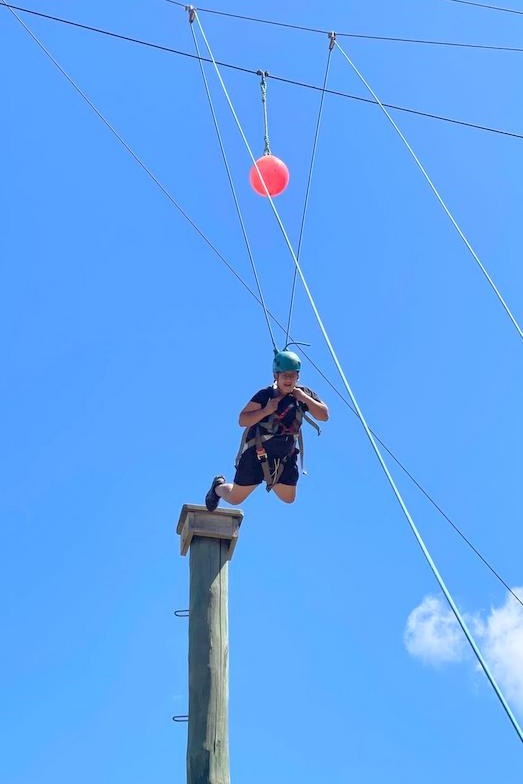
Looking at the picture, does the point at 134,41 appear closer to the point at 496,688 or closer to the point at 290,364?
the point at 290,364

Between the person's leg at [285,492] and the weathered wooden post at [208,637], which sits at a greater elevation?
the person's leg at [285,492]

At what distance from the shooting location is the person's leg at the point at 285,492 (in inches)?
199

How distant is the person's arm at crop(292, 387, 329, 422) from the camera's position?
186 inches

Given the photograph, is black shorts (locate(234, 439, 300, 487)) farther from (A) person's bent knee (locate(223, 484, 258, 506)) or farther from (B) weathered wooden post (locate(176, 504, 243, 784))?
(B) weathered wooden post (locate(176, 504, 243, 784))

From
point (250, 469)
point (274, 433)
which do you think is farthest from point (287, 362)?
point (250, 469)

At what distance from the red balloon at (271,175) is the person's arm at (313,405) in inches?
54.0

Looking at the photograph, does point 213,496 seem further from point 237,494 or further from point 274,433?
point 274,433

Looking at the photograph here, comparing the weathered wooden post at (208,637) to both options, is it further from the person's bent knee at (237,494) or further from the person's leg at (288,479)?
the person's leg at (288,479)

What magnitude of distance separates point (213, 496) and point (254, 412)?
45 cm

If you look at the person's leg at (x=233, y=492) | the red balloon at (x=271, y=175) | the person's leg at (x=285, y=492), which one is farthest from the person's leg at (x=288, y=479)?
the red balloon at (x=271, y=175)

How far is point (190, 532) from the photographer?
4.05 metres

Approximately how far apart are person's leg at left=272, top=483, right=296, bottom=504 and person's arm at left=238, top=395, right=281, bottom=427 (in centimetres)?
50

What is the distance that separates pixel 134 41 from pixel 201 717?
4043 mm

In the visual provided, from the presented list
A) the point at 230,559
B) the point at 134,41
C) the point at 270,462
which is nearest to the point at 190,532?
the point at 230,559
